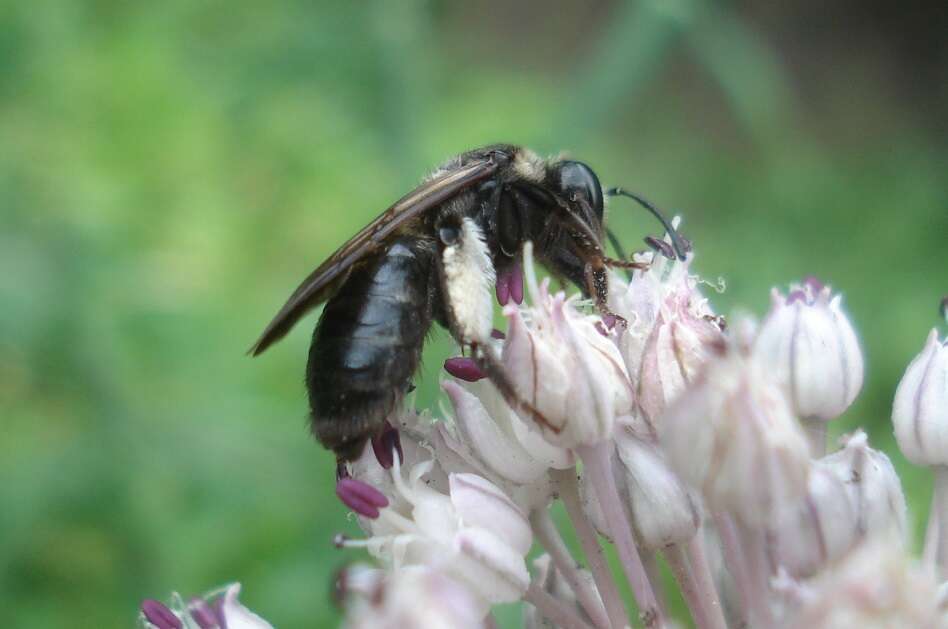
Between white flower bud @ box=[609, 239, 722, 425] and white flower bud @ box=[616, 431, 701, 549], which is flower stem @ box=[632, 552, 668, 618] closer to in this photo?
white flower bud @ box=[616, 431, 701, 549]

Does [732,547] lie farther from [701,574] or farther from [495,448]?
[495,448]

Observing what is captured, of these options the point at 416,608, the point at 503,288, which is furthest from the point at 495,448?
the point at 416,608

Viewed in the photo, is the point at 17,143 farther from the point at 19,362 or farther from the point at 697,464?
the point at 697,464

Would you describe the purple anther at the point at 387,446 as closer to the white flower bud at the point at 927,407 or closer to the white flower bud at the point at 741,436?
the white flower bud at the point at 741,436

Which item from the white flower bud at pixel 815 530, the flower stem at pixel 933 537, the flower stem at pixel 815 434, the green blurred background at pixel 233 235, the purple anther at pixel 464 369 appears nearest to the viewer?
the white flower bud at pixel 815 530

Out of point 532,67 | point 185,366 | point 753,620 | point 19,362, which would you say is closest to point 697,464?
point 753,620

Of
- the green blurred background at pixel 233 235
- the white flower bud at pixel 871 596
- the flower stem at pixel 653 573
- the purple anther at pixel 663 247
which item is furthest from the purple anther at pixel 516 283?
the green blurred background at pixel 233 235
